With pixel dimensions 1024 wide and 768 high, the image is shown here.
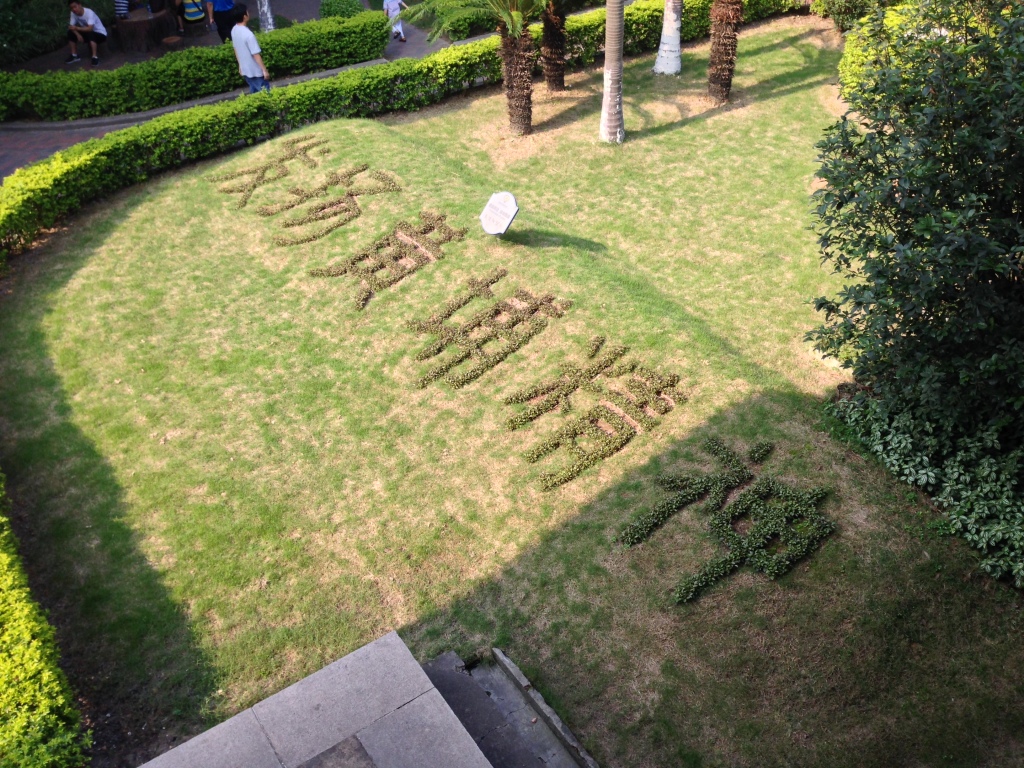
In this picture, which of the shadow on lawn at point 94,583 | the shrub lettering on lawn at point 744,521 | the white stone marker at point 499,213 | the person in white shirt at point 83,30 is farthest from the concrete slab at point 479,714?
the person in white shirt at point 83,30

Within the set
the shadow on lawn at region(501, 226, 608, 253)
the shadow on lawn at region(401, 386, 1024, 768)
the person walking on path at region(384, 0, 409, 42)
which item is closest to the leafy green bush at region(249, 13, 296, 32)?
the person walking on path at region(384, 0, 409, 42)

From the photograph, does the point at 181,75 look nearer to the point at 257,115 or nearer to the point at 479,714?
the point at 257,115

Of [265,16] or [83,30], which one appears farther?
[265,16]

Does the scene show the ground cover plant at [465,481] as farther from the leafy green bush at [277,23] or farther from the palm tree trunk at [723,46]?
the leafy green bush at [277,23]

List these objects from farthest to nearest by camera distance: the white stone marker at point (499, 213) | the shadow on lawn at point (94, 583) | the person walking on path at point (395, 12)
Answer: the person walking on path at point (395, 12)
the white stone marker at point (499, 213)
the shadow on lawn at point (94, 583)

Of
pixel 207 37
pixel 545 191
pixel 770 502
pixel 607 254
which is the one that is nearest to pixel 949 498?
pixel 770 502

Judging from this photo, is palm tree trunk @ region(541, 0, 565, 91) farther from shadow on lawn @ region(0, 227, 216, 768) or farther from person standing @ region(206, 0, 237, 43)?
shadow on lawn @ region(0, 227, 216, 768)

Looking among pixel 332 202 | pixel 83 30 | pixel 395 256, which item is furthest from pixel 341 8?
pixel 395 256

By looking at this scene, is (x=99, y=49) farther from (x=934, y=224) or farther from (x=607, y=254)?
(x=934, y=224)
